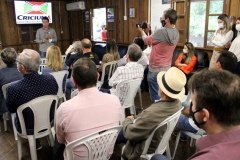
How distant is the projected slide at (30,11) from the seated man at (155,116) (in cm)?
607

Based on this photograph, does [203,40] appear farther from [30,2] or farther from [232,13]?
[30,2]

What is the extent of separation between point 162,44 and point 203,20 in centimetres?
198

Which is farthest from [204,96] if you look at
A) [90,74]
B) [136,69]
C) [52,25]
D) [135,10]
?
[52,25]

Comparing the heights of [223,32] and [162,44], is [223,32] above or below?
above

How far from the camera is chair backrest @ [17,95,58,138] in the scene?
1.83 m

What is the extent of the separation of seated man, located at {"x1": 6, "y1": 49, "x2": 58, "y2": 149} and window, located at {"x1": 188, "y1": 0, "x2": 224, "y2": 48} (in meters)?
3.32

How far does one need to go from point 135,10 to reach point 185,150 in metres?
4.17

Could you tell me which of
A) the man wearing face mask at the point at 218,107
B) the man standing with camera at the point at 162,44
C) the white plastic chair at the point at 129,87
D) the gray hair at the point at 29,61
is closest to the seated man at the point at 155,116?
the man wearing face mask at the point at 218,107

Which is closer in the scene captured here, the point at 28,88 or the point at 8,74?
the point at 28,88

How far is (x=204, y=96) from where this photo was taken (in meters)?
0.79

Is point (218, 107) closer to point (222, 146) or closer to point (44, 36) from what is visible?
point (222, 146)

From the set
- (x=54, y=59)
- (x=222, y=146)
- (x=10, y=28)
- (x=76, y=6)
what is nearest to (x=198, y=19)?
(x=54, y=59)

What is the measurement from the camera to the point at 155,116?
1.44m

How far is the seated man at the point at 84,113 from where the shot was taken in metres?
1.36
